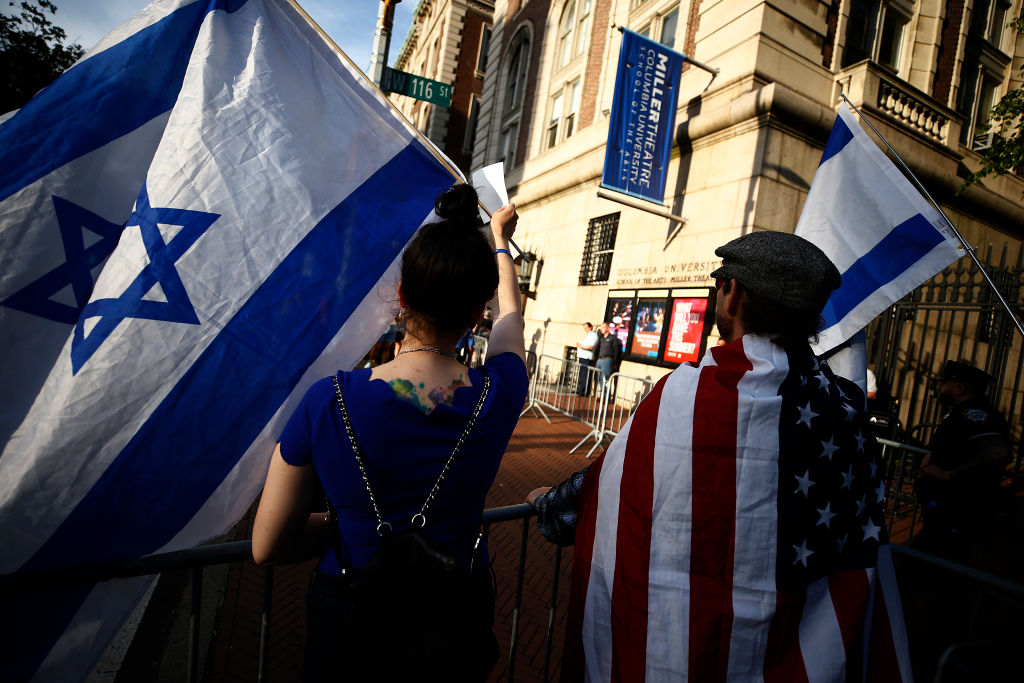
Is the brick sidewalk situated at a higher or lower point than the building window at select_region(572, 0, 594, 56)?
lower

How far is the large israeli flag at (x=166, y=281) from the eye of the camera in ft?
4.34

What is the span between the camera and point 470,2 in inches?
1117

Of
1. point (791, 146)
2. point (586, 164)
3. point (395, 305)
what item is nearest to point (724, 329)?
point (395, 305)

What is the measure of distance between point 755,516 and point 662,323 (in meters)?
8.91

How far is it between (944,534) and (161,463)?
17.7 ft

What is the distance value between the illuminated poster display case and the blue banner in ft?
6.31

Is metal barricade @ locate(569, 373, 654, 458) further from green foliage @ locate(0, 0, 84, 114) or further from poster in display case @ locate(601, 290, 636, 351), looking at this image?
green foliage @ locate(0, 0, 84, 114)

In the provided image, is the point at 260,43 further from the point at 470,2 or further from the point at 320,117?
the point at 470,2

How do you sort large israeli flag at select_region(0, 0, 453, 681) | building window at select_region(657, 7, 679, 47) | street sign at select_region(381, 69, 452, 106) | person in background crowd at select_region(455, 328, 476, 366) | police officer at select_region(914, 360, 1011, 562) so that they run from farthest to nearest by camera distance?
person in background crowd at select_region(455, 328, 476, 366)
building window at select_region(657, 7, 679, 47)
street sign at select_region(381, 69, 452, 106)
police officer at select_region(914, 360, 1011, 562)
large israeli flag at select_region(0, 0, 453, 681)

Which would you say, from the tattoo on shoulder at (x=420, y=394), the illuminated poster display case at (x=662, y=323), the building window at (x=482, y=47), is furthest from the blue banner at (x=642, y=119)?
the building window at (x=482, y=47)

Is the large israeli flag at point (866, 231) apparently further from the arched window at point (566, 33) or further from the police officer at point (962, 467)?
the arched window at point (566, 33)

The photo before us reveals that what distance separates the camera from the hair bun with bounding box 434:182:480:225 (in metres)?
1.34

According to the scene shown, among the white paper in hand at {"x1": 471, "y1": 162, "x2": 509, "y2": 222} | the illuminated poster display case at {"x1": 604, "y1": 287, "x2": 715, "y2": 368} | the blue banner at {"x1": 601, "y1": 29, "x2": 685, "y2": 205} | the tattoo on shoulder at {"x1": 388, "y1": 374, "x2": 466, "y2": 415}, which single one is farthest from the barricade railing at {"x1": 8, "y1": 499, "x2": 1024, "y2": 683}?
the blue banner at {"x1": 601, "y1": 29, "x2": 685, "y2": 205}

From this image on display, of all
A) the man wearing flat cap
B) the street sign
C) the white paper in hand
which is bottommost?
the man wearing flat cap
